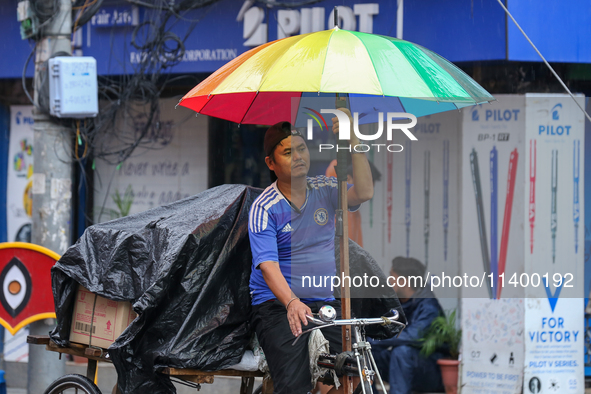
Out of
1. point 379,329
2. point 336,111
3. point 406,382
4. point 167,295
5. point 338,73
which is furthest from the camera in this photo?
point 406,382

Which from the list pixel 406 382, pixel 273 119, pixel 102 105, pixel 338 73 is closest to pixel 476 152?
pixel 406 382

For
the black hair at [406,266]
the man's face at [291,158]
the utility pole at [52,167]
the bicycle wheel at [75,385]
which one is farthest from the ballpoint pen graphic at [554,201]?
the utility pole at [52,167]

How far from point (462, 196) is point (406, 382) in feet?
5.89

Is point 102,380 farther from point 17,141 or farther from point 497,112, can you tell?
point 497,112

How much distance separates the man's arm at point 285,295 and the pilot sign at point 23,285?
7.42 ft

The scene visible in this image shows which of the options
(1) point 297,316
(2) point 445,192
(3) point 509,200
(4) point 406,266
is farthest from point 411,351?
(1) point 297,316

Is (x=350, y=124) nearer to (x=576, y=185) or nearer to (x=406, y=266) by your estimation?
(x=406, y=266)

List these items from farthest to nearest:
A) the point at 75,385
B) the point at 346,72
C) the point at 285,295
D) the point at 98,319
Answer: the point at 75,385 < the point at 98,319 < the point at 285,295 < the point at 346,72

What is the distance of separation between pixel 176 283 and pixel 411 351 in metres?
2.94

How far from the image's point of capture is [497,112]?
611cm

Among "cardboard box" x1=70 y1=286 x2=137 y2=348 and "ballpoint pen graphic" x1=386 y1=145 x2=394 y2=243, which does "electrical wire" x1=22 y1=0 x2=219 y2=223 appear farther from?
"cardboard box" x1=70 y1=286 x2=137 y2=348

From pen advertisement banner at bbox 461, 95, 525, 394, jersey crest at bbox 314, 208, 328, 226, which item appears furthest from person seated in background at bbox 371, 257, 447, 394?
jersey crest at bbox 314, 208, 328, 226

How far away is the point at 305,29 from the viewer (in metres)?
6.70

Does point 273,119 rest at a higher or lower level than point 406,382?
higher
